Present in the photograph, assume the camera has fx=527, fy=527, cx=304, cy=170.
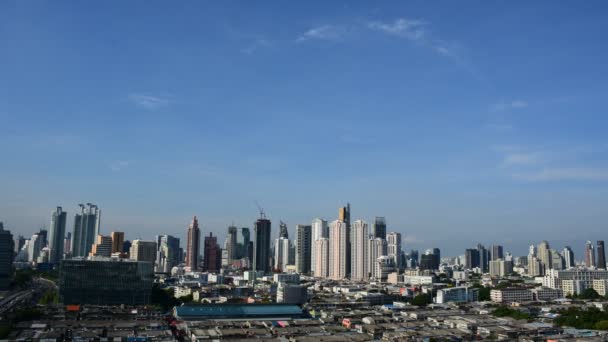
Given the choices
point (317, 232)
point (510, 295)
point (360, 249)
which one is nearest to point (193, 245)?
point (317, 232)

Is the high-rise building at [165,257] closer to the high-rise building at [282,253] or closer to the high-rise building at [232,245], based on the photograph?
the high-rise building at [232,245]

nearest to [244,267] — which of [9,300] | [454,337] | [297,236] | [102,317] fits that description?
[297,236]

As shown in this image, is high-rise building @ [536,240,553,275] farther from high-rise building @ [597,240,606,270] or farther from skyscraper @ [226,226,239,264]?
skyscraper @ [226,226,239,264]

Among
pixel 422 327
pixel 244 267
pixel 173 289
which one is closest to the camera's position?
pixel 422 327

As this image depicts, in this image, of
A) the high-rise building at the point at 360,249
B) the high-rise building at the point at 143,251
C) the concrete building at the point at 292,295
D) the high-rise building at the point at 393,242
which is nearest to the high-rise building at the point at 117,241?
the high-rise building at the point at 143,251

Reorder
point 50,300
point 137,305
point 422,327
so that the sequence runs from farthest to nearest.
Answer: point 50,300 → point 137,305 → point 422,327

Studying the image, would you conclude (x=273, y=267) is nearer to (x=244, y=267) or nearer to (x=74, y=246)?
(x=244, y=267)

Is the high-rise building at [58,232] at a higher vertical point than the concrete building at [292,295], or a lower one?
higher

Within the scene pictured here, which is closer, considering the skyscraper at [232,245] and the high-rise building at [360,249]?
the high-rise building at [360,249]
